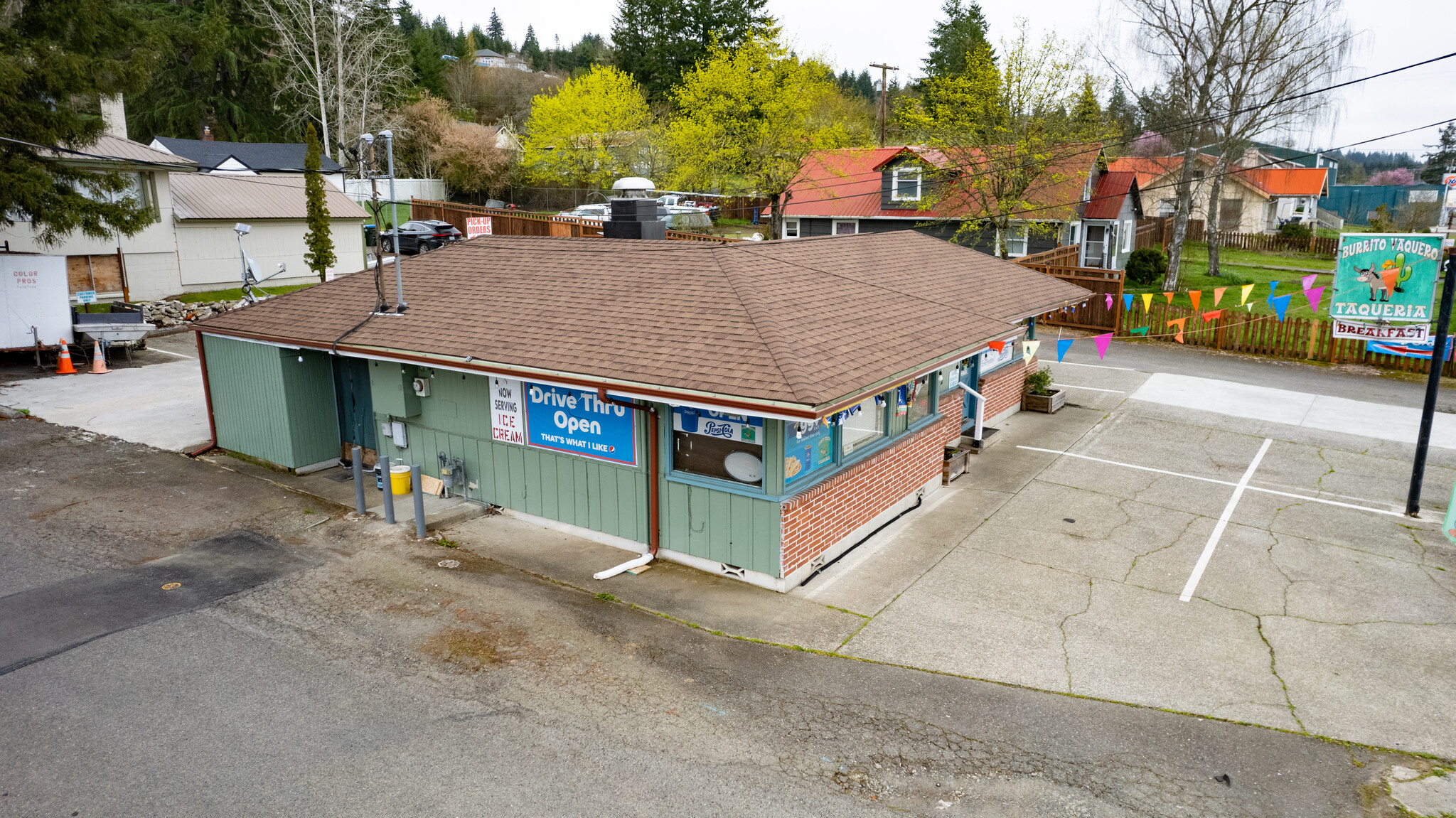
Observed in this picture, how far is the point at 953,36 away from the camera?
65562 millimetres

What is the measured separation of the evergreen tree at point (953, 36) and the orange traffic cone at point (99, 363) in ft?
185

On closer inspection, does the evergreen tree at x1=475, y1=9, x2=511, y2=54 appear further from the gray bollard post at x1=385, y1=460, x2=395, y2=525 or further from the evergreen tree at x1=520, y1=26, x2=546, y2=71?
the gray bollard post at x1=385, y1=460, x2=395, y2=525

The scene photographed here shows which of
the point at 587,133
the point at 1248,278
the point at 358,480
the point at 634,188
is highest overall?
the point at 587,133

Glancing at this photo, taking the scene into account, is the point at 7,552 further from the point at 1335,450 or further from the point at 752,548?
the point at 1335,450

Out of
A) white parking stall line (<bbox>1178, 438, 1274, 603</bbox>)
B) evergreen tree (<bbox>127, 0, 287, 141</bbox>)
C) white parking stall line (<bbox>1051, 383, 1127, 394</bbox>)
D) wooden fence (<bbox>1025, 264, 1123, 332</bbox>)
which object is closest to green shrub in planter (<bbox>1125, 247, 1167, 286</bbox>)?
wooden fence (<bbox>1025, 264, 1123, 332</bbox>)

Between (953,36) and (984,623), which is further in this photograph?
(953,36)

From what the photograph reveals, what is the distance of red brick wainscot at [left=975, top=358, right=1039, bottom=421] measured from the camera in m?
16.5

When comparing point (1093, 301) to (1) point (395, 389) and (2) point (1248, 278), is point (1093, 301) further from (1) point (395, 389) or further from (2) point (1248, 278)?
(1) point (395, 389)

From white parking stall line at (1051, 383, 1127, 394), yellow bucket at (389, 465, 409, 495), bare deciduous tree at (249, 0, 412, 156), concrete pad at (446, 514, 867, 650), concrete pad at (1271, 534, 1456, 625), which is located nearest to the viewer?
concrete pad at (446, 514, 867, 650)

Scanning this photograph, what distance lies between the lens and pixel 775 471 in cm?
960

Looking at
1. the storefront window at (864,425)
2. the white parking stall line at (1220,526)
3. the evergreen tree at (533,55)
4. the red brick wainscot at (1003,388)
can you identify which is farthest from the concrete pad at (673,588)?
the evergreen tree at (533,55)

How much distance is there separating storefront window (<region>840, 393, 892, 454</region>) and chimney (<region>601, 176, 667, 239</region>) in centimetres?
594

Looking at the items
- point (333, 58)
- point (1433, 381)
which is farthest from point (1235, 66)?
point (333, 58)

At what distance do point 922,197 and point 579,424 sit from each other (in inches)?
1216
